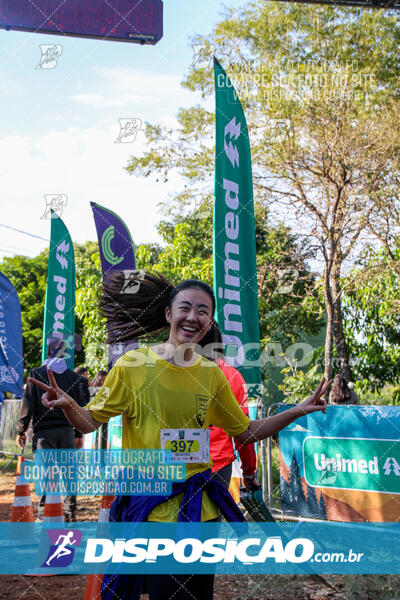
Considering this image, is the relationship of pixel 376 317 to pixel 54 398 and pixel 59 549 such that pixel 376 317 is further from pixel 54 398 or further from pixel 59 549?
pixel 54 398

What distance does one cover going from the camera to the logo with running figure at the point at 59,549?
4.67 metres

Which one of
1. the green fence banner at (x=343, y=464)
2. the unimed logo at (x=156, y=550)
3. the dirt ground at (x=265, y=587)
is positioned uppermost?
the green fence banner at (x=343, y=464)

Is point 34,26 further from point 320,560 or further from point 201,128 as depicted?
point 201,128

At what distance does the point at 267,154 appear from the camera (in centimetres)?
1212

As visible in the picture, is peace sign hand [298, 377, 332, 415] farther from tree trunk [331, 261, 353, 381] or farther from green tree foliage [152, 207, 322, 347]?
green tree foliage [152, 207, 322, 347]

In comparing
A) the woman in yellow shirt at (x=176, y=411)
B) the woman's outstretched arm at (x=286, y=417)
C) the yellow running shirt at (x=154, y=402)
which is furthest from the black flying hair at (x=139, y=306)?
the woman's outstretched arm at (x=286, y=417)

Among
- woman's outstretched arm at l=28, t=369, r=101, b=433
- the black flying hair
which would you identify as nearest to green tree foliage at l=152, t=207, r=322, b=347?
the black flying hair

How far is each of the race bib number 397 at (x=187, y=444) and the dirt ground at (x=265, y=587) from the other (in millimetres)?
2063

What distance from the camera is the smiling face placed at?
2.56m

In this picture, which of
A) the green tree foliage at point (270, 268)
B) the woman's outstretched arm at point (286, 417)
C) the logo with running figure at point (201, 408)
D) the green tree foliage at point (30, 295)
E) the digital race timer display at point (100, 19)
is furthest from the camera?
the green tree foliage at point (30, 295)

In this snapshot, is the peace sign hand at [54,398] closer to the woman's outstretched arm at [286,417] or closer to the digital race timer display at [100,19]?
the woman's outstretched arm at [286,417]

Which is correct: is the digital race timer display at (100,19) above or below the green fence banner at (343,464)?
above

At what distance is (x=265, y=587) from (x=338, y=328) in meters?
7.74

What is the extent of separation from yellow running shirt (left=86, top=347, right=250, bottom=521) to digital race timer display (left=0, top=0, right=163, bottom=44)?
18.9ft
